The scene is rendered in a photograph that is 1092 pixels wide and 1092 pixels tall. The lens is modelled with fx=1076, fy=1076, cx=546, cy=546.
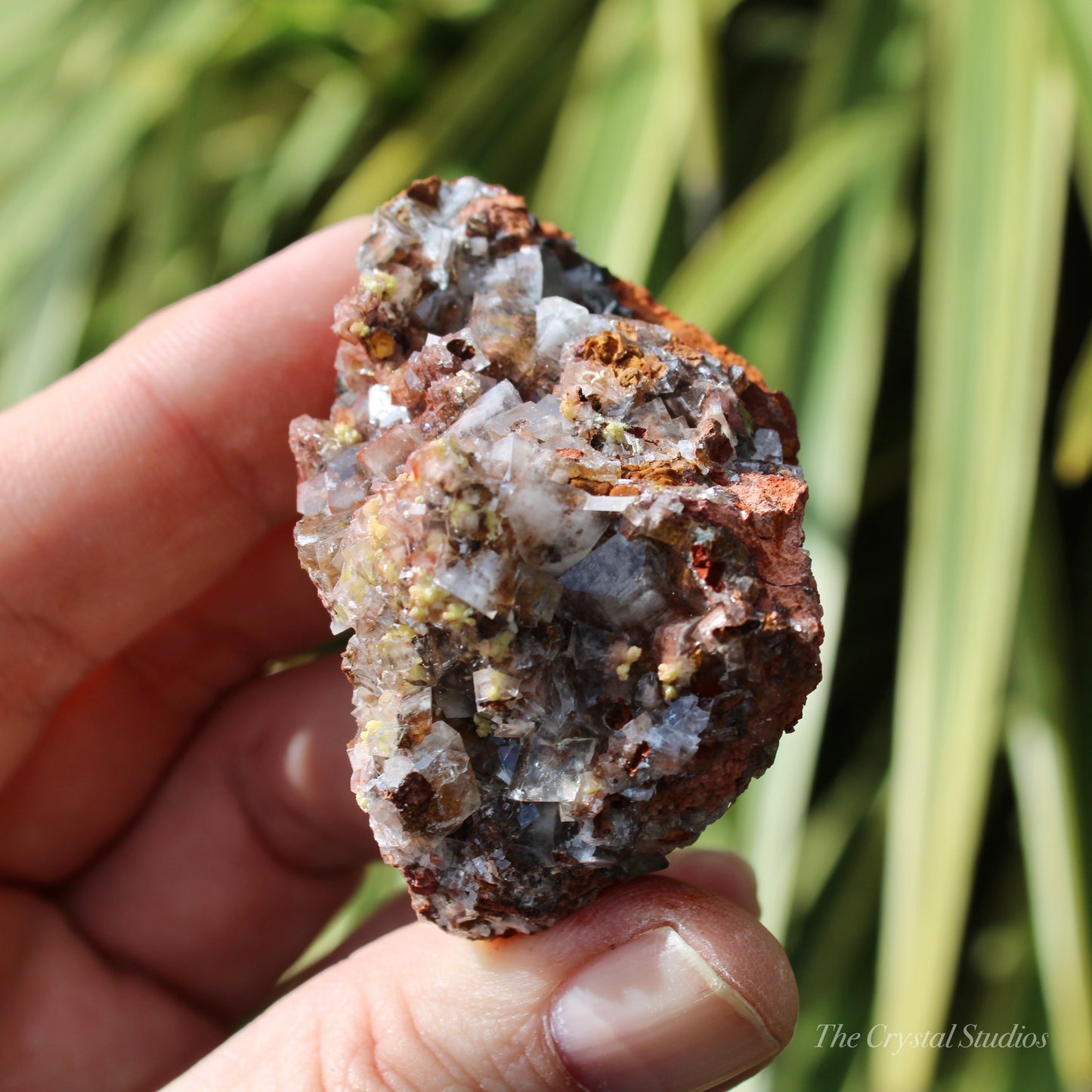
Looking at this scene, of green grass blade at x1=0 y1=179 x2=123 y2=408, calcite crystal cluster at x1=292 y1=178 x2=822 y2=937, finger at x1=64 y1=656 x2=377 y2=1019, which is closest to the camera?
calcite crystal cluster at x1=292 y1=178 x2=822 y2=937

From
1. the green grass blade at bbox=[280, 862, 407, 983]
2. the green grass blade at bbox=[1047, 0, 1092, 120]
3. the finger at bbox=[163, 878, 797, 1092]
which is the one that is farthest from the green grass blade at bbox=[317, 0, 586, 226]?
the finger at bbox=[163, 878, 797, 1092]

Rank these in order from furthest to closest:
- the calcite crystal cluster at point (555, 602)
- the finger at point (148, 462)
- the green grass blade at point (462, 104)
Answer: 1. the green grass blade at point (462, 104)
2. the finger at point (148, 462)
3. the calcite crystal cluster at point (555, 602)

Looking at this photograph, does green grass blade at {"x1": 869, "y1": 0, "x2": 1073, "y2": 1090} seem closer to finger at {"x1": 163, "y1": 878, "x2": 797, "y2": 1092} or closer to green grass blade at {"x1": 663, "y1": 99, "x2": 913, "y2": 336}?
green grass blade at {"x1": 663, "y1": 99, "x2": 913, "y2": 336}

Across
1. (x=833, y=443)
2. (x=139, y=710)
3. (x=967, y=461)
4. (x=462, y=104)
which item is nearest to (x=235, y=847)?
(x=139, y=710)

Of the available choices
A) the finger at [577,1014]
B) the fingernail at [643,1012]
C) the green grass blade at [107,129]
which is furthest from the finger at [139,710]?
the green grass blade at [107,129]

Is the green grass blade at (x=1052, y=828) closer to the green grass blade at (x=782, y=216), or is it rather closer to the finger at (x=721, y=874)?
the finger at (x=721, y=874)

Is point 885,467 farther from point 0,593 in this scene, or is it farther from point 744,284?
point 0,593

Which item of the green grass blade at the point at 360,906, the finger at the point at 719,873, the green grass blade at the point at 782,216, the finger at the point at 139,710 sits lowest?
the green grass blade at the point at 360,906
